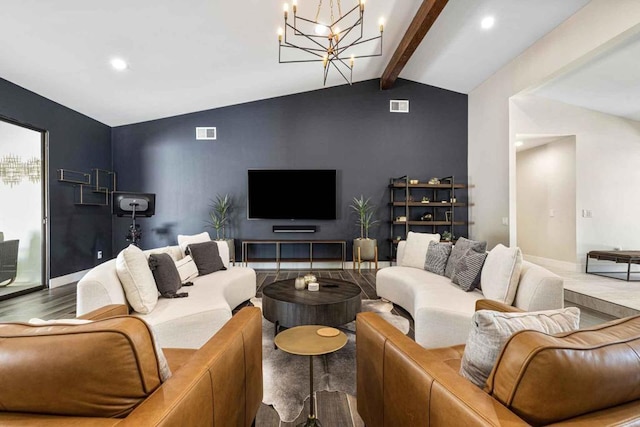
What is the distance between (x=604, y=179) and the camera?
526 cm

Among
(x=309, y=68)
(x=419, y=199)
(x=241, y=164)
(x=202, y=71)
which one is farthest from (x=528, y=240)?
(x=202, y=71)

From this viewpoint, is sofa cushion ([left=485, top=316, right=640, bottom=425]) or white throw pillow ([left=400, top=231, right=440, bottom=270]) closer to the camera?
sofa cushion ([left=485, top=316, right=640, bottom=425])

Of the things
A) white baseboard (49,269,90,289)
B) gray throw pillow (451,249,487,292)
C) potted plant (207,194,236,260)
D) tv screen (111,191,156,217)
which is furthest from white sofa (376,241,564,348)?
white baseboard (49,269,90,289)

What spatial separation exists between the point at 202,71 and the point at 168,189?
256cm

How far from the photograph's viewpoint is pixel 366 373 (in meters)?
1.51

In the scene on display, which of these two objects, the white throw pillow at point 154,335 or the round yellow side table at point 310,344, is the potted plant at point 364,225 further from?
the white throw pillow at point 154,335

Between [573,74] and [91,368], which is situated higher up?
[573,74]

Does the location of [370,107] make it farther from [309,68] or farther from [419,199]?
[419,199]

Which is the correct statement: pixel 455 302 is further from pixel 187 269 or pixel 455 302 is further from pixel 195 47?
pixel 195 47

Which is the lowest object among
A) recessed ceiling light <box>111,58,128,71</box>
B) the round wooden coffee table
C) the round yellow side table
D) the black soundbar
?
the round wooden coffee table

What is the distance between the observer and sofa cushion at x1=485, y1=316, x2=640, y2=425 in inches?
30.5

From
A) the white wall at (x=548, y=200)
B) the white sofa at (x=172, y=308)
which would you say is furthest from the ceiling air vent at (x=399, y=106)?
the white sofa at (x=172, y=308)

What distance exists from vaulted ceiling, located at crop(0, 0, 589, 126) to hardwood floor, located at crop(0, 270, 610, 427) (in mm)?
2847

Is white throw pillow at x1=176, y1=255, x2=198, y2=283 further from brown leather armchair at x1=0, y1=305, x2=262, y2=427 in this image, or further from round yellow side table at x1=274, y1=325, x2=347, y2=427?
brown leather armchair at x1=0, y1=305, x2=262, y2=427
